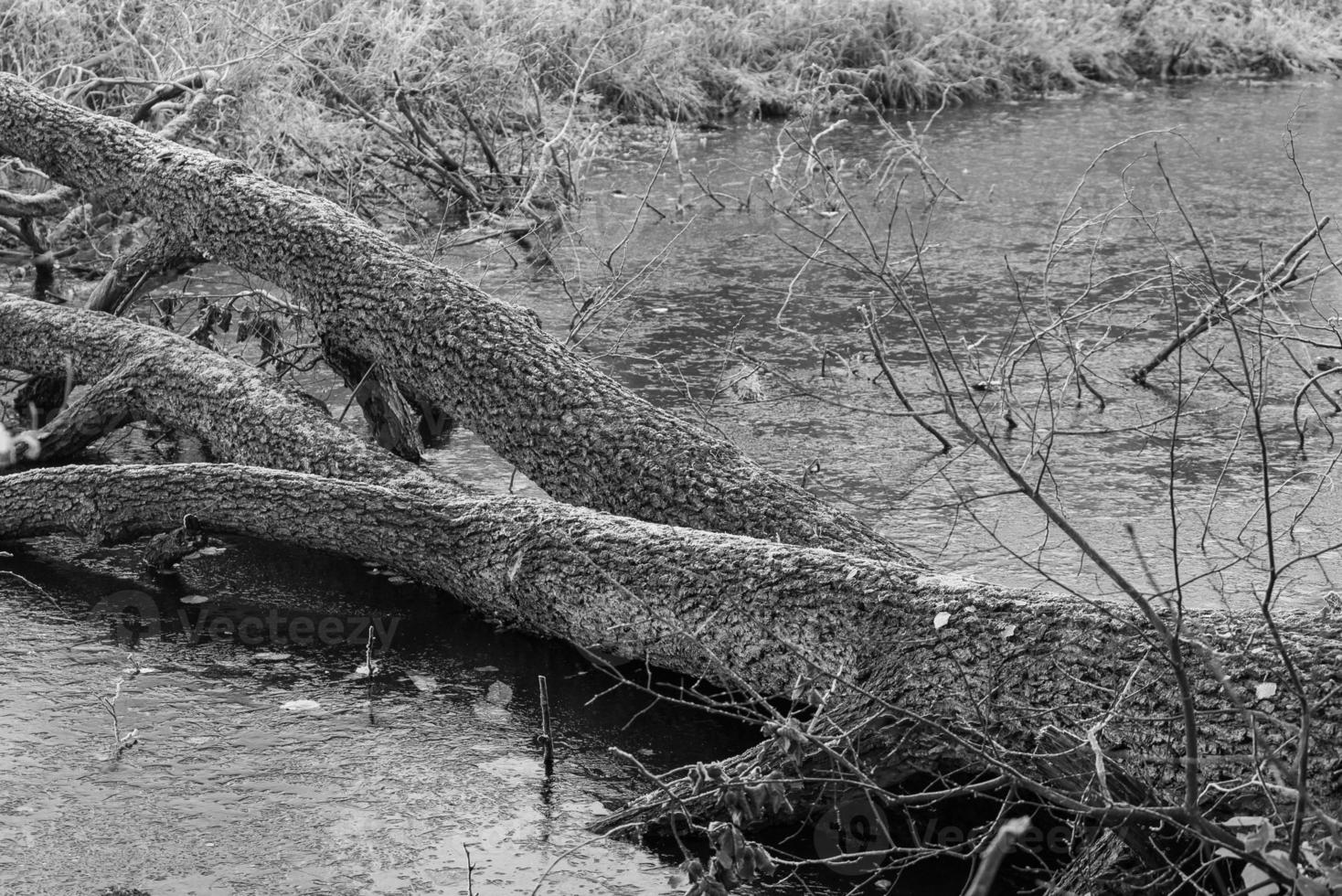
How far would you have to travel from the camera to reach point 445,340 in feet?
18.0

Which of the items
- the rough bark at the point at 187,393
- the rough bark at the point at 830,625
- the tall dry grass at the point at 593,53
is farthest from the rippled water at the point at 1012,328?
A: the rough bark at the point at 187,393

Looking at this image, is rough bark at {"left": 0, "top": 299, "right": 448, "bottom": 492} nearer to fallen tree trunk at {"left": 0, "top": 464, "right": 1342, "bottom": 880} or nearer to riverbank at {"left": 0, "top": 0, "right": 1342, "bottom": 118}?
fallen tree trunk at {"left": 0, "top": 464, "right": 1342, "bottom": 880}

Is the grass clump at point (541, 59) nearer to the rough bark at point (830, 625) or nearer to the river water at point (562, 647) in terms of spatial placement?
the river water at point (562, 647)

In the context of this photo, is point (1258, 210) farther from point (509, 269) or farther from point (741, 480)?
point (741, 480)

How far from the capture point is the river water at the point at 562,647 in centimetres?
379

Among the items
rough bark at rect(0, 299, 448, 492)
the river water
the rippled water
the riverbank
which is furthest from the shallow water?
the riverbank

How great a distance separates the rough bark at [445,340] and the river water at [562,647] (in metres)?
0.66

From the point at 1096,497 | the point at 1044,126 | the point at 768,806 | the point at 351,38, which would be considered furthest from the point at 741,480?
the point at 1044,126

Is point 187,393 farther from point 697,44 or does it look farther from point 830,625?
point 697,44

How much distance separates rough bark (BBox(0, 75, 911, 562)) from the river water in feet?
2.17

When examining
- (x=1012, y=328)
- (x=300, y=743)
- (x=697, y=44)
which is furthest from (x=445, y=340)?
(x=697, y=44)

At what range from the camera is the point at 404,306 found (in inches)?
221

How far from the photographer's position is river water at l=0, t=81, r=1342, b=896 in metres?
3.79

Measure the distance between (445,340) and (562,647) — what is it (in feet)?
4.16
